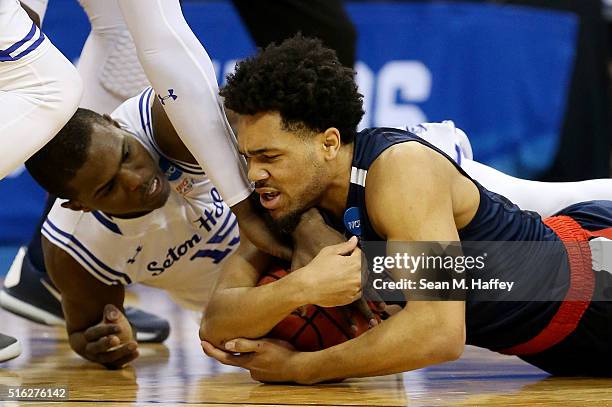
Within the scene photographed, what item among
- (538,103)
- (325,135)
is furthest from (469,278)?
(538,103)

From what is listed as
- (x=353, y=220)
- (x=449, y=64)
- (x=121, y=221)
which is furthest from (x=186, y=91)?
(x=449, y=64)

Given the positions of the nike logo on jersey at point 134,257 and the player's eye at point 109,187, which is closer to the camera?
the player's eye at point 109,187

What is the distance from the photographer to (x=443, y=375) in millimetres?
3539

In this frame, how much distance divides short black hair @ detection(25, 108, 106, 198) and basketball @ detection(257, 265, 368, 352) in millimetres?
871

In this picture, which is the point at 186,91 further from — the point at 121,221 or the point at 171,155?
the point at 121,221

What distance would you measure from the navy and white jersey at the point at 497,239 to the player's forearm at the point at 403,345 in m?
0.28

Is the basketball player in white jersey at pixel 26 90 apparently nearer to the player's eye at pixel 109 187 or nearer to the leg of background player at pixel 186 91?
the leg of background player at pixel 186 91

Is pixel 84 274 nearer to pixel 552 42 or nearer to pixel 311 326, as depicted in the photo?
pixel 311 326

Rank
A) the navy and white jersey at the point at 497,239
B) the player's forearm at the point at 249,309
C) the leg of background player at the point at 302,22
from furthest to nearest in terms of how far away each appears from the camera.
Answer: the leg of background player at the point at 302,22
the navy and white jersey at the point at 497,239
the player's forearm at the point at 249,309

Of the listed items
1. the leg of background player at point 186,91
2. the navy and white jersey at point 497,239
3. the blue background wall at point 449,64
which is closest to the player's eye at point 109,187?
the leg of background player at point 186,91

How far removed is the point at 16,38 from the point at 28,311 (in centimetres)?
193

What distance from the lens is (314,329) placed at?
3.31 m

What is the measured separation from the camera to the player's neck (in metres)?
3.27

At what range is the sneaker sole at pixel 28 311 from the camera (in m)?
4.84
